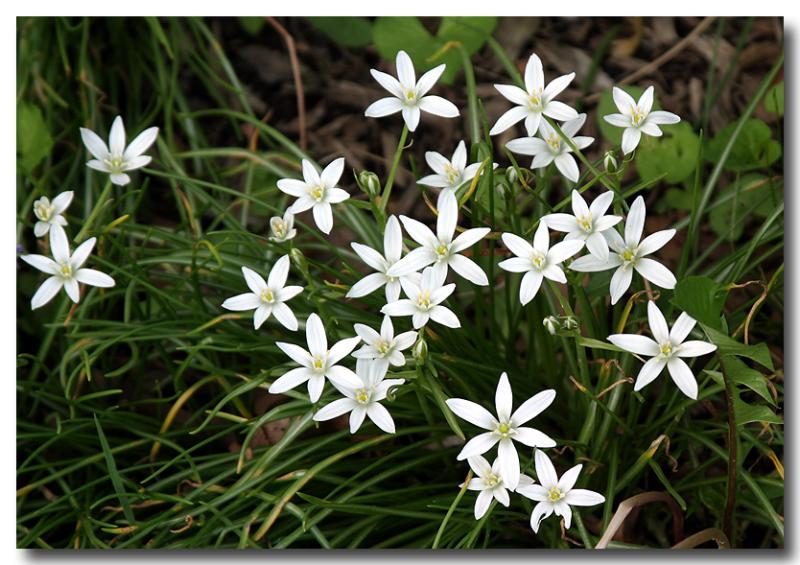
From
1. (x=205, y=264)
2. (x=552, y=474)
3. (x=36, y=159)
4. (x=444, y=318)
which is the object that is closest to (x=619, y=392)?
(x=552, y=474)

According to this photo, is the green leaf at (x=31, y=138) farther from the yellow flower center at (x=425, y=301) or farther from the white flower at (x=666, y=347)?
the white flower at (x=666, y=347)

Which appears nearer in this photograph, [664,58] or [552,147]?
[552,147]

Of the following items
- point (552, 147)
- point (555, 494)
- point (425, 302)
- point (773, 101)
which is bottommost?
point (555, 494)

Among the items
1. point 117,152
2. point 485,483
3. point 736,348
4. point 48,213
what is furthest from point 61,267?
point 736,348

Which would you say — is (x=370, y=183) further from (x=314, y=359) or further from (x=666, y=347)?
(x=666, y=347)

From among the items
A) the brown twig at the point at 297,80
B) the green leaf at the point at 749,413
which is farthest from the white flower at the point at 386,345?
the brown twig at the point at 297,80

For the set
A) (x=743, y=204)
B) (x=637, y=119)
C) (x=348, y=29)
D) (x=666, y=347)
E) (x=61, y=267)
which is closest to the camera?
(x=666, y=347)

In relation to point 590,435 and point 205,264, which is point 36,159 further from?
point 590,435

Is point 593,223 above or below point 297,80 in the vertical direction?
below
